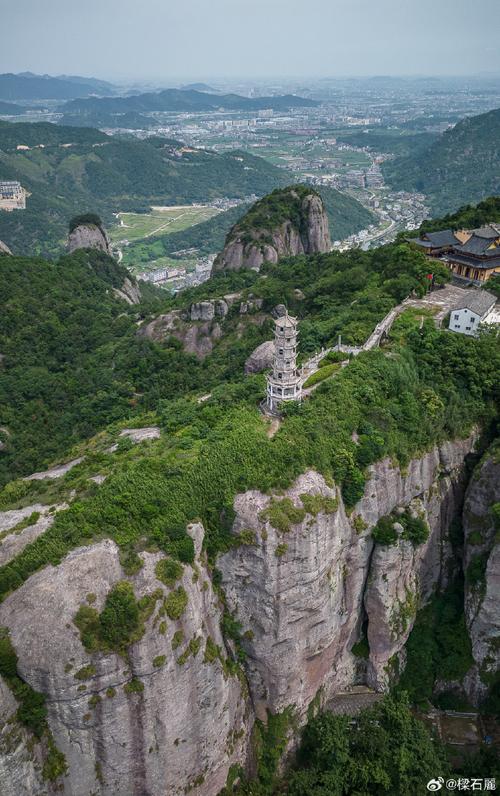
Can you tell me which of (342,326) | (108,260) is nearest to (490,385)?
(342,326)

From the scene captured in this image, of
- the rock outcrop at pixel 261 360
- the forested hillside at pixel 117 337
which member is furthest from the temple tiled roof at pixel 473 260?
the rock outcrop at pixel 261 360

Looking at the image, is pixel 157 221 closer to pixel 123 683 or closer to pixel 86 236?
pixel 86 236

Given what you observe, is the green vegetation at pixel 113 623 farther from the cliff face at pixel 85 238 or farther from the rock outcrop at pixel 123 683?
the cliff face at pixel 85 238

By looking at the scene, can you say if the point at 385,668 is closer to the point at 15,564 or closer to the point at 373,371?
the point at 373,371

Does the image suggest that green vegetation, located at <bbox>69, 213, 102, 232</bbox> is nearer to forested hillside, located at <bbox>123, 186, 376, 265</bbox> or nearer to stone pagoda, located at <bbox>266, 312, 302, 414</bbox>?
forested hillside, located at <bbox>123, 186, 376, 265</bbox>

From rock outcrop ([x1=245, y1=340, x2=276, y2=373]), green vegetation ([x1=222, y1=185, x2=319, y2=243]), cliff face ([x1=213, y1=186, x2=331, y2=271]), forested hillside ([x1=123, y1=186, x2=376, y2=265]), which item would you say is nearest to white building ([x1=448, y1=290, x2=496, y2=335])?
rock outcrop ([x1=245, y1=340, x2=276, y2=373])

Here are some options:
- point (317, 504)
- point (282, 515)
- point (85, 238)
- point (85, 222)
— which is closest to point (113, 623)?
point (282, 515)
